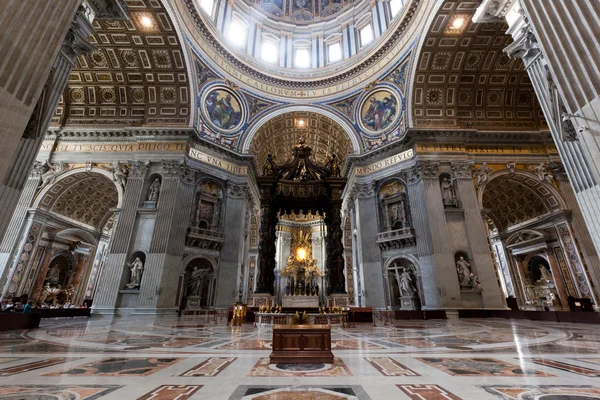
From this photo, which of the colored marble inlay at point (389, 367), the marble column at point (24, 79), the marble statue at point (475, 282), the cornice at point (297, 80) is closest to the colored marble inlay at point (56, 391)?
the colored marble inlay at point (389, 367)

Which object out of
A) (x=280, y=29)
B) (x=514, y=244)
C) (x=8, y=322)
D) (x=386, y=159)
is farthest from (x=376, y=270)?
(x=280, y=29)

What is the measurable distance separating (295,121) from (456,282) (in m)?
16.0

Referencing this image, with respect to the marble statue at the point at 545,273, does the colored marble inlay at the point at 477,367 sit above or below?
below

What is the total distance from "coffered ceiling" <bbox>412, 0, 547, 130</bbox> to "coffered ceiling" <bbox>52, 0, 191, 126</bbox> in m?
14.7

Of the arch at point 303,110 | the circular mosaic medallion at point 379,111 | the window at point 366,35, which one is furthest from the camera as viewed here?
the window at point 366,35

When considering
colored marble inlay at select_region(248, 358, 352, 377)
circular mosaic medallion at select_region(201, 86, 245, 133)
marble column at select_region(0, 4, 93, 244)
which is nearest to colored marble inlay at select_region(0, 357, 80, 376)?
colored marble inlay at select_region(248, 358, 352, 377)

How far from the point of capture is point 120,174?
15570 millimetres

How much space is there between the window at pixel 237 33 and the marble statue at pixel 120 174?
1201cm

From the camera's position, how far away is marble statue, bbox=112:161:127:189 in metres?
15.5

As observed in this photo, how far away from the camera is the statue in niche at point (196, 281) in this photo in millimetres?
14812

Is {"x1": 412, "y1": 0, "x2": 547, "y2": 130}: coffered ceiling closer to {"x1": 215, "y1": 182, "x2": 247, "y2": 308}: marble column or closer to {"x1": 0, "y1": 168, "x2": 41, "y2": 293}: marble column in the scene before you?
{"x1": 215, "y1": 182, "x2": 247, "y2": 308}: marble column

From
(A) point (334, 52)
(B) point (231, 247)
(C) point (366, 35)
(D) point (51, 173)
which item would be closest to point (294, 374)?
(B) point (231, 247)

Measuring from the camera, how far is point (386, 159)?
17906 mm

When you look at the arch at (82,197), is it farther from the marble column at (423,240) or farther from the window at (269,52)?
the marble column at (423,240)
